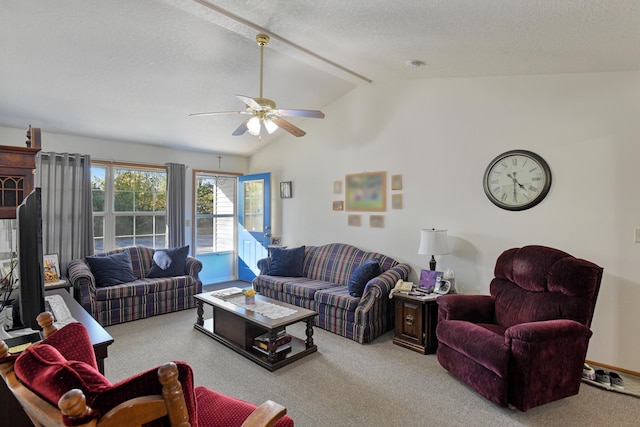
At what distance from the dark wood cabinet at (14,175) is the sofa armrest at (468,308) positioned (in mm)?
3301

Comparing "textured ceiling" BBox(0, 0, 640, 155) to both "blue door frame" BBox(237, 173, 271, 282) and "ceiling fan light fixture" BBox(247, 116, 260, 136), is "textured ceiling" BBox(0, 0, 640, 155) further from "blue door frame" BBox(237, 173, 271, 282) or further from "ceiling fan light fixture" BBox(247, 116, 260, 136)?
"blue door frame" BBox(237, 173, 271, 282)

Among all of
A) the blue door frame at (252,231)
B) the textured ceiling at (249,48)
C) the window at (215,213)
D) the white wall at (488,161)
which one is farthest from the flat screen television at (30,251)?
the window at (215,213)

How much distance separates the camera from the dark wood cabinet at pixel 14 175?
2.23 meters

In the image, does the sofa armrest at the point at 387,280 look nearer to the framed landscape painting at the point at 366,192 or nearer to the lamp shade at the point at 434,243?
the lamp shade at the point at 434,243

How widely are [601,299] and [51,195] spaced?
19.9ft

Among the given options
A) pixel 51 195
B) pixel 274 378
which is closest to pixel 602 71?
pixel 274 378

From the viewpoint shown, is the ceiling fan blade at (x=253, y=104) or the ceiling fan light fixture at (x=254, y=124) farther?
the ceiling fan light fixture at (x=254, y=124)

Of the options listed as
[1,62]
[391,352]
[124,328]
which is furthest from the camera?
[124,328]

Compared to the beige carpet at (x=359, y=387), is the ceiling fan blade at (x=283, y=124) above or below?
above

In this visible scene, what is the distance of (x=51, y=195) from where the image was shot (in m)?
4.33

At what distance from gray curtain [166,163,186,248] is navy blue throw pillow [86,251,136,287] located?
38.5 inches

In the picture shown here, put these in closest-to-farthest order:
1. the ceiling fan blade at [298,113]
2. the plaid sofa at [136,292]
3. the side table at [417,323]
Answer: the ceiling fan blade at [298,113], the side table at [417,323], the plaid sofa at [136,292]

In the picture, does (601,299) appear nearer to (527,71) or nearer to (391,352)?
(391,352)

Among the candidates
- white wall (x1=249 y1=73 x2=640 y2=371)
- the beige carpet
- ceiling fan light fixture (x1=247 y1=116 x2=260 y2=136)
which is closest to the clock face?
white wall (x1=249 y1=73 x2=640 y2=371)
